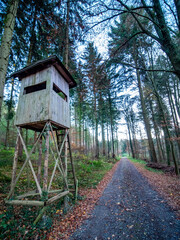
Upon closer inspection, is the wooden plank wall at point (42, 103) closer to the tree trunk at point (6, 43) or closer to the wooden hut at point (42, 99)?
the wooden hut at point (42, 99)

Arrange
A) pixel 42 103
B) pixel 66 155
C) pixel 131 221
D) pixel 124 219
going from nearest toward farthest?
pixel 131 221 < pixel 124 219 < pixel 42 103 < pixel 66 155

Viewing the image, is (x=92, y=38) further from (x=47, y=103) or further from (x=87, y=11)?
(x=47, y=103)

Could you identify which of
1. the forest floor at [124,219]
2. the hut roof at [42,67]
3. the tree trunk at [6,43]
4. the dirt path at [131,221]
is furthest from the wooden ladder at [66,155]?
the hut roof at [42,67]

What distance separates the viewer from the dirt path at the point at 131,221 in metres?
2.99

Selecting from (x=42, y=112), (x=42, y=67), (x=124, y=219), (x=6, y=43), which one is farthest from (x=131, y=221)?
(x=6, y=43)

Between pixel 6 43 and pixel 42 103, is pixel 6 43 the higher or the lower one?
the higher one

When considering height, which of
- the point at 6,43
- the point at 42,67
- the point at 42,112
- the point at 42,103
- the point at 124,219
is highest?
the point at 6,43

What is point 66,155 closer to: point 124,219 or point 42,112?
point 42,112

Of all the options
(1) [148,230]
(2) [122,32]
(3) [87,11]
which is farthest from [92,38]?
(1) [148,230]

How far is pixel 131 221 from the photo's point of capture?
11.7 ft

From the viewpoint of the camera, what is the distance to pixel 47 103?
14.6ft

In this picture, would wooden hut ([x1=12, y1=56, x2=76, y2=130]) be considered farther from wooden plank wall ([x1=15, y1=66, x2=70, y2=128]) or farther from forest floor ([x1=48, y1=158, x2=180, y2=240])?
forest floor ([x1=48, y1=158, x2=180, y2=240])

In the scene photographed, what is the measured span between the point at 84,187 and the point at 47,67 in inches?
290

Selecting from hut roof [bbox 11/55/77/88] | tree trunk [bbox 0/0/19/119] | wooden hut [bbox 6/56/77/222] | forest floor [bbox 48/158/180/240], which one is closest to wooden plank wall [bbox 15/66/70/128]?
wooden hut [bbox 6/56/77/222]
